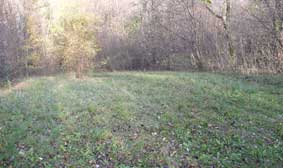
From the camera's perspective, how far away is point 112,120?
5.87m

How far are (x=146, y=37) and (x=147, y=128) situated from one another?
13678mm

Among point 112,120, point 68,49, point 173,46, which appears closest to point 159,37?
point 173,46

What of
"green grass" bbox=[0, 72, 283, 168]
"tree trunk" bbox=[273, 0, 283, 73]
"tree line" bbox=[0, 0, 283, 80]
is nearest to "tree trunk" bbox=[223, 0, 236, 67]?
"tree line" bbox=[0, 0, 283, 80]

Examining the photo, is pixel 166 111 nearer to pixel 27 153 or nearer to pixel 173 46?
pixel 27 153

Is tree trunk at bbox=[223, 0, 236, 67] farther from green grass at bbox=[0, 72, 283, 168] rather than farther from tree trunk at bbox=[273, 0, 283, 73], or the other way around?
green grass at bbox=[0, 72, 283, 168]

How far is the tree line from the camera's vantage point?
445 inches

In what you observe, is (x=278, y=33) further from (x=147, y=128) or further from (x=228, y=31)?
(x=147, y=128)

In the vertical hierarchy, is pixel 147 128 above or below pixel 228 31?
below

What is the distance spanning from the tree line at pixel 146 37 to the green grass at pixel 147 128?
3.55m

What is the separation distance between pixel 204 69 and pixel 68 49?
24.6ft

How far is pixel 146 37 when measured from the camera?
18.4m

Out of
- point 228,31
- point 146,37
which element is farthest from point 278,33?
point 146,37

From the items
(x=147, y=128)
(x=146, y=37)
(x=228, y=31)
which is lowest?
(x=147, y=128)

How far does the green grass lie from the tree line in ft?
11.6
